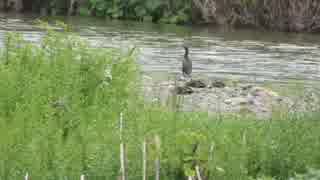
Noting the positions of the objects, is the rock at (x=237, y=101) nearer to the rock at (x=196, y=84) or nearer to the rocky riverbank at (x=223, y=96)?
the rocky riverbank at (x=223, y=96)

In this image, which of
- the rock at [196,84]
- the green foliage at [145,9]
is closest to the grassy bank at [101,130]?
the rock at [196,84]

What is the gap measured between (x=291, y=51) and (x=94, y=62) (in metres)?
16.4

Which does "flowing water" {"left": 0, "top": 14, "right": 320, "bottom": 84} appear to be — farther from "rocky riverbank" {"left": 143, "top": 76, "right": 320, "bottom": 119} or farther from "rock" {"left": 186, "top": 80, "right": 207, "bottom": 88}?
"rocky riverbank" {"left": 143, "top": 76, "right": 320, "bottom": 119}

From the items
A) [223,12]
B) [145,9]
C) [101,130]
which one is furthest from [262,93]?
[145,9]

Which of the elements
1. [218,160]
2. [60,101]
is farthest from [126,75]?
[218,160]

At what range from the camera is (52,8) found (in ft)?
122

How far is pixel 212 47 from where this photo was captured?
23875 mm

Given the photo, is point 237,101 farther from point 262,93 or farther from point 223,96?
point 262,93

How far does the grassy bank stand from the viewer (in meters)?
6.61

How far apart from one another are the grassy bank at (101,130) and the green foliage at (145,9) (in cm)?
2453

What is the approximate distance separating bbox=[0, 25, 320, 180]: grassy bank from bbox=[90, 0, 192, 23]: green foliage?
80.5 feet

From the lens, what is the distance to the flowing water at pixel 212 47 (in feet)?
62.3

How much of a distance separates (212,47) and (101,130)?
55.6 feet

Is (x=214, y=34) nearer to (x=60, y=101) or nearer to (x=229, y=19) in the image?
(x=229, y=19)
